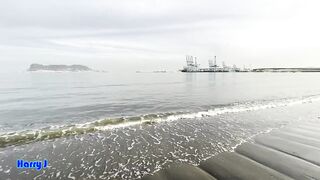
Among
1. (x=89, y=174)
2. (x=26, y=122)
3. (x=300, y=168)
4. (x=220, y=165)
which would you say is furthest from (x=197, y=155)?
(x=26, y=122)

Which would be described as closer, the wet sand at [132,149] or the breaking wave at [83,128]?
the wet sand at [132,149]

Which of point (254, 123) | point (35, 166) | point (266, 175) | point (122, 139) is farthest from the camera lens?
point (254, 123)

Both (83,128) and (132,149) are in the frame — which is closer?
(132,149)

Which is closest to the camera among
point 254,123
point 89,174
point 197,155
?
point 89,174

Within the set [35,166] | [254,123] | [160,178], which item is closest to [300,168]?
[160,178]

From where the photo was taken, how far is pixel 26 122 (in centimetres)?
1734

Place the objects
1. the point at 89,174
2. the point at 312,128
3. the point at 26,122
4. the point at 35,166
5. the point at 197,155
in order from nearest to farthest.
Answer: the point at 89,174 → the point at 35,166 → the point at 197,155 → the point at 312,128 → the point at 26,122

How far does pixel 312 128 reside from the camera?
14141mm

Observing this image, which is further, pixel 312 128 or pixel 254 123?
pixel 254 123

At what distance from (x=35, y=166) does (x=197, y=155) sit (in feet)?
21.5

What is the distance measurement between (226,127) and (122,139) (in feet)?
22.2

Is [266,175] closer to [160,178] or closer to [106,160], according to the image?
[160,178]

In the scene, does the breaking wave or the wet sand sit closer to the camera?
the wet sand

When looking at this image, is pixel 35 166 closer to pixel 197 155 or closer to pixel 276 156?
→ pixel 197 155
